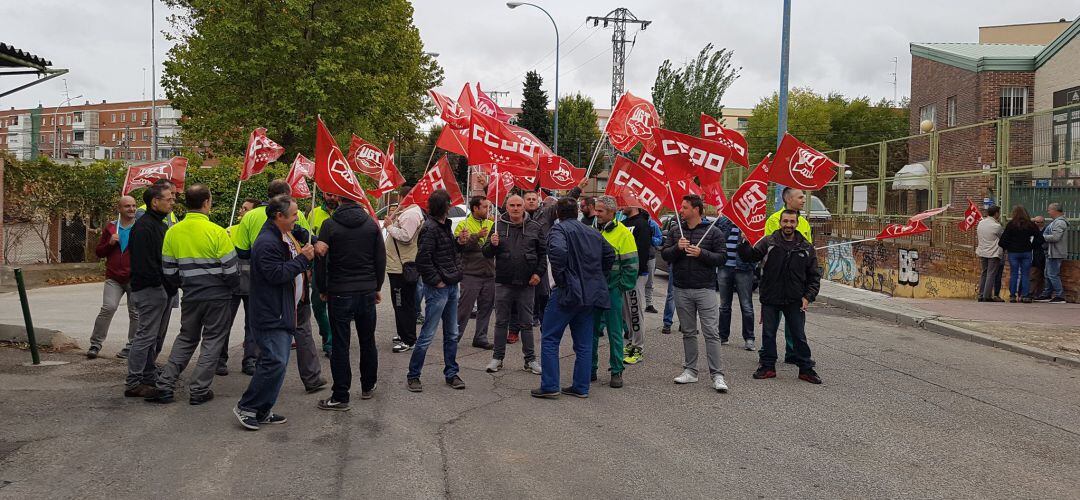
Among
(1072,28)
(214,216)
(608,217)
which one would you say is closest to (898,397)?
(608,217)

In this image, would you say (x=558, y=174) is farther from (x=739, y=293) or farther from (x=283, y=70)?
(x=283, y=70)

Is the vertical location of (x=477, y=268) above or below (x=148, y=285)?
above

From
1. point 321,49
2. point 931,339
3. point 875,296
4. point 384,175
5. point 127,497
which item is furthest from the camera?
point 321,49

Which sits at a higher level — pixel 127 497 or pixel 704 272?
pixel 704 272

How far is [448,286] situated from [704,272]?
2.34 m

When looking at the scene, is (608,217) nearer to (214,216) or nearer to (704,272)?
(704,272)

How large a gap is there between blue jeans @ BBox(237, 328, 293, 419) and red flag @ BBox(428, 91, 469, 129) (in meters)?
6.56

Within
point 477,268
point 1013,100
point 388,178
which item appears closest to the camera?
point 477,268

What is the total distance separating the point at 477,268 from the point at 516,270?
2.67 ft

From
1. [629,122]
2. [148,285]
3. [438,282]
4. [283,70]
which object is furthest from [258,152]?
[283,70]

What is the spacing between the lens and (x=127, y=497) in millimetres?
4770

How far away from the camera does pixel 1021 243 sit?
14.8m

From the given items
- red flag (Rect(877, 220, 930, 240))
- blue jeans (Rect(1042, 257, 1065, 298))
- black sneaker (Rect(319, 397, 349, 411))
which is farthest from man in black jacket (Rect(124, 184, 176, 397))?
blue jeans (Rect(1042, 257, 1065, 298))

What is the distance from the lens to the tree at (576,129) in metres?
70.8
